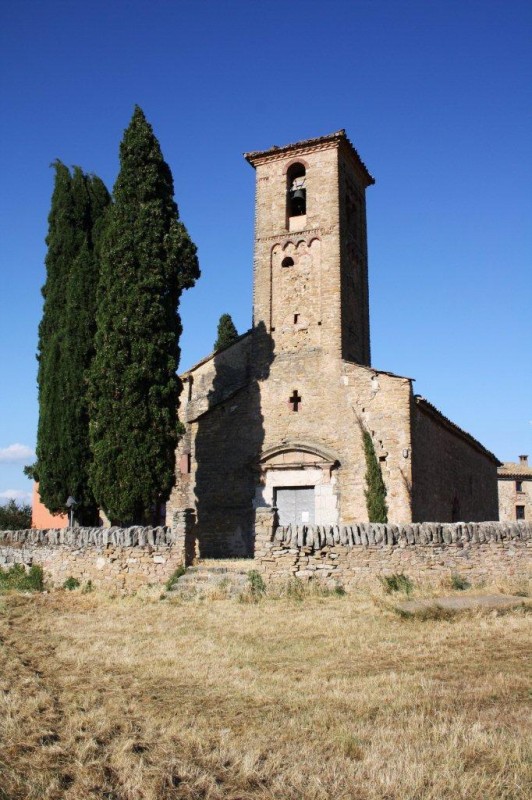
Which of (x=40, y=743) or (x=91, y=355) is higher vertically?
(x=91, y=355)

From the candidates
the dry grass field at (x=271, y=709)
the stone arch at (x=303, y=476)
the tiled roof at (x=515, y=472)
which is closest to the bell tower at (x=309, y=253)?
the stone arch at (x=303, y=476)

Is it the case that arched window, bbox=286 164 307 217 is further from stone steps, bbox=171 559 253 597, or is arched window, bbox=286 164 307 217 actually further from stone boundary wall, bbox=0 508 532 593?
stone steps, bbox=171 559 253 597

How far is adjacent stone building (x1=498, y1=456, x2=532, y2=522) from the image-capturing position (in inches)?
1919

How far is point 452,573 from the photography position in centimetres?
1281

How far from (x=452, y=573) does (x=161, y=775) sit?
374 inches

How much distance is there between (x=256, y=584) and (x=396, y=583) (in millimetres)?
2711

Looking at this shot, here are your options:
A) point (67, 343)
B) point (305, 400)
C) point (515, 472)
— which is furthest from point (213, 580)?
point (515, 472)

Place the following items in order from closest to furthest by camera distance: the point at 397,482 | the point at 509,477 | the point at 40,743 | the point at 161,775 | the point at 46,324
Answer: the point at 161,775 < the point at 40,743 < the point at 397,482 < the point at 46,324 < the point at 509,477

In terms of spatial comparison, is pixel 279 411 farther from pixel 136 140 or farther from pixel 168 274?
pixel 136 140

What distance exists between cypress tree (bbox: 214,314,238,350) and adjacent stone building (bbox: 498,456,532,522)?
27.7m

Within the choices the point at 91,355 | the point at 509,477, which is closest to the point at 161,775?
the point at 91,355

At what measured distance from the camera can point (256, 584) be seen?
1313cm

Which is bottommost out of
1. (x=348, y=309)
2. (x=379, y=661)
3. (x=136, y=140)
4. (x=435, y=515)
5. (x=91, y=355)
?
(x=379, y=661)

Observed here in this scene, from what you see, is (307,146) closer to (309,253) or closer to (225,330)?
(309,253)
